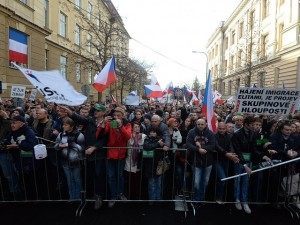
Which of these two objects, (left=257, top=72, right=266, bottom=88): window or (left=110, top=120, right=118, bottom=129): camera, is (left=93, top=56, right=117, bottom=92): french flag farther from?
(left=257, top=72, right=266, bottom=88): window

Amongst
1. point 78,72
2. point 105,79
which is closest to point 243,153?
point 105,79

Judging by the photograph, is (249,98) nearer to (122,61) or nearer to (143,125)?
(143,125)

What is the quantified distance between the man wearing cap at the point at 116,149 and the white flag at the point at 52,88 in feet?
2.91

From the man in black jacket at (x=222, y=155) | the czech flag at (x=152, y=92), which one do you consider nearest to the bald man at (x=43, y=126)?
the man in black jacket at (x=222, y=155)

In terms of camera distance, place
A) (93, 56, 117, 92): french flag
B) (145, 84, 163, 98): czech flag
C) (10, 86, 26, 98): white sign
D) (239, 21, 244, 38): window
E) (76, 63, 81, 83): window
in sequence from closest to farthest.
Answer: (93, 56, 117, 92): french flag
(10, 86, 26, 98): white sign
(145, 84, 163, 98): czech flag
(76, 63, 81, 83): window
(239, 21, 244, 38): window

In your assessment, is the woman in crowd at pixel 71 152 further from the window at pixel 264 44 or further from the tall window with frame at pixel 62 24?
the window at pixel 264 44

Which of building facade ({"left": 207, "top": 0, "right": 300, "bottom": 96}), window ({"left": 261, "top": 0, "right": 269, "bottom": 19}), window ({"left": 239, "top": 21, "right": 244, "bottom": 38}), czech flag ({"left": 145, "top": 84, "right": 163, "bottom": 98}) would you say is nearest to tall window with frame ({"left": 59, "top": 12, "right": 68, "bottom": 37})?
czech flag ({"left": 145, "top": 84, "right": 163, "bottom": 98})

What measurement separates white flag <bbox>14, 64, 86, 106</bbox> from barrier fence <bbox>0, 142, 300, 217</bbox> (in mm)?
960

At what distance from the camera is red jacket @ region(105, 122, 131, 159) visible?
277 inches

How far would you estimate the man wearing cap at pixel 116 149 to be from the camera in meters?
7.03

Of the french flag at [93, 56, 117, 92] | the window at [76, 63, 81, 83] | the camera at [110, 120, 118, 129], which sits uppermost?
the window at [76, 63, 81, 83]

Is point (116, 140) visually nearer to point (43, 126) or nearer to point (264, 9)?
point (43, 126)

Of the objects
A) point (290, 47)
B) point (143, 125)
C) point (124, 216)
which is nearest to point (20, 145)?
point (124, 216)

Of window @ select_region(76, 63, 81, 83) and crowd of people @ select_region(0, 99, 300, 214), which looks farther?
window @ select_region(76, 63, 81, 83)
